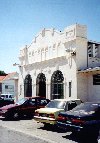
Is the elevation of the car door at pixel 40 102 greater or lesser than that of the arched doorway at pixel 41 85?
lesser

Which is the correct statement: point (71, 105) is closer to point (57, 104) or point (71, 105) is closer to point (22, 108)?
point (57, 104)

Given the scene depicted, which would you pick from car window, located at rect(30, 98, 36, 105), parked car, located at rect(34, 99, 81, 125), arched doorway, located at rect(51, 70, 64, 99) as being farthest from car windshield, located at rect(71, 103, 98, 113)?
arched doorway, located at rect(51, 70, 64, 99)

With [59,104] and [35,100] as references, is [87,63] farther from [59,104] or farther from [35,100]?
[59,104]

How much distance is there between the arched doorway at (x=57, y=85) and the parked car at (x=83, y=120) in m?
10.7

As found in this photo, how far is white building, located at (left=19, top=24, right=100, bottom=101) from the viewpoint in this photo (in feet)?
64.1

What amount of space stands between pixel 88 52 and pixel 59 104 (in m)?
8.85

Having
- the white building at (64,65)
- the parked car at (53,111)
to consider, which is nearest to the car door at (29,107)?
the parked car at (53,111)


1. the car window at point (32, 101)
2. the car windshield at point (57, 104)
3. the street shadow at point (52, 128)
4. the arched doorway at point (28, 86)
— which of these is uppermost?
the arched doorway at point (28, 86)

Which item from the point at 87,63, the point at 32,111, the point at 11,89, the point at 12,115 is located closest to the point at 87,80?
the point at 87,63

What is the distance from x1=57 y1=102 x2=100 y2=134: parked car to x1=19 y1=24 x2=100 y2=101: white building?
7.87 m

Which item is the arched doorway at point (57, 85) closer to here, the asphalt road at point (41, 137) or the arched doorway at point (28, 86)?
the arched doorway at point (28, 86)

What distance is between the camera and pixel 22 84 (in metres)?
26.9

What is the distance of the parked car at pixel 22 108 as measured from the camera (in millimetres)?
16109

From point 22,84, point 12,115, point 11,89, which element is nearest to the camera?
point 12,115
